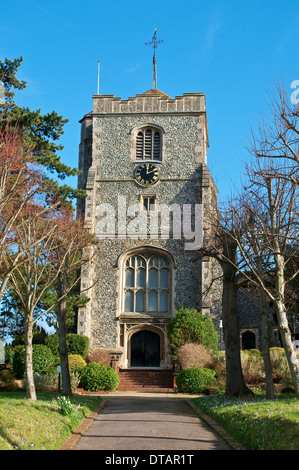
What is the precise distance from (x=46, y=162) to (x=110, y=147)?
8.05 m

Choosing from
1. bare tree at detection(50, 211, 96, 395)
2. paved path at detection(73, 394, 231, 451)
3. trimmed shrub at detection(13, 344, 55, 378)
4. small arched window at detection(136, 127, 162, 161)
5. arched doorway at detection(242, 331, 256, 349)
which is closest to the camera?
paved path at detection(73, 394, 231, 451)

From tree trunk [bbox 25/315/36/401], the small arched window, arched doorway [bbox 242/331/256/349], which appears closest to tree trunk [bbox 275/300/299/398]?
tree trunk [bbox 25/315/36/401]

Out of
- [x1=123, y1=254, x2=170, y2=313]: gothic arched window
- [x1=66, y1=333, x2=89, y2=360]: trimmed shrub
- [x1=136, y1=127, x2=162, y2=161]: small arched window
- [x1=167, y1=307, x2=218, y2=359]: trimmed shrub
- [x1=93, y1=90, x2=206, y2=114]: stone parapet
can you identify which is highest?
[x1=93, y1=90, x2=206, y2=114]: stone parapet

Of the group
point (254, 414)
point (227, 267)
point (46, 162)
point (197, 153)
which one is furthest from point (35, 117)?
point (254, 414)

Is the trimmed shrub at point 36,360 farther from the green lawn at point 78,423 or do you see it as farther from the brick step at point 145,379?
the green lawn at point 78,423

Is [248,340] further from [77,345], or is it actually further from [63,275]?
[63,275]

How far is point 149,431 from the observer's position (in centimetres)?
984

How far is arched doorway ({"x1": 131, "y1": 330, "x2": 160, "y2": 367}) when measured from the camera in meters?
26.6

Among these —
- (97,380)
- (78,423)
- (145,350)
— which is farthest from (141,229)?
(78,423)

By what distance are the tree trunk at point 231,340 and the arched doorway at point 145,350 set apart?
11.2 meters

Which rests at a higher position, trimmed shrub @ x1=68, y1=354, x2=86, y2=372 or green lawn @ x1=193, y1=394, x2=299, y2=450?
trimmed shrub @ x1=68, y1=354, x2=86, y2=372

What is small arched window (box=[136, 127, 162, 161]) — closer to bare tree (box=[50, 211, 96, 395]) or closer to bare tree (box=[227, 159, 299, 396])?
bare tree (box=[50, 211, 96, 395])

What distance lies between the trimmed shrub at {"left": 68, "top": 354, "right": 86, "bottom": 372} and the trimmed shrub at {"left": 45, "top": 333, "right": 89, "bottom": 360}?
0.99 m
